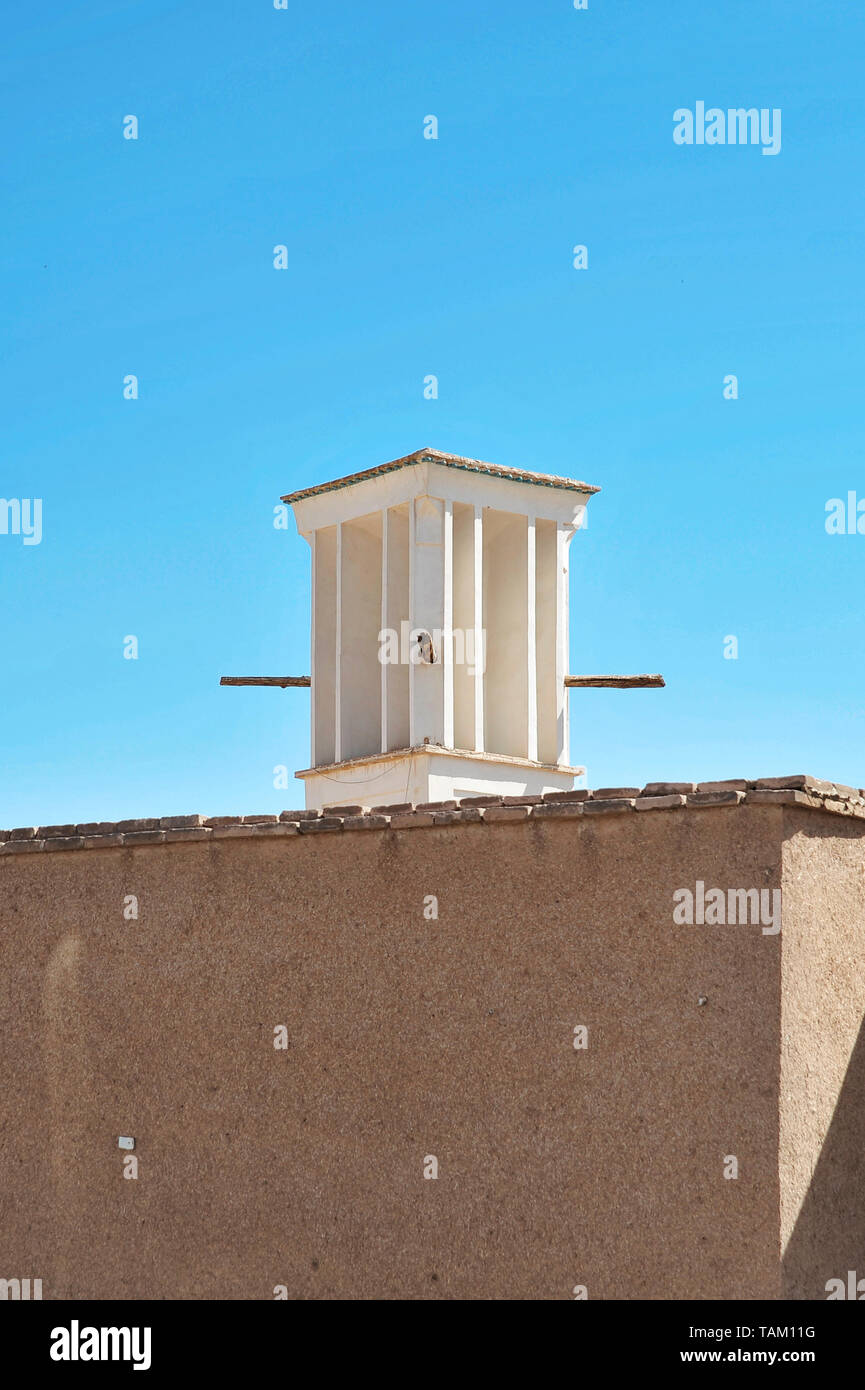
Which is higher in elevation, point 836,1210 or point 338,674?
point 338,674

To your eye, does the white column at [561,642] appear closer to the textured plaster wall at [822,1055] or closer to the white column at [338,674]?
the white column at [338,674]

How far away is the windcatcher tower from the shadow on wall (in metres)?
13.6

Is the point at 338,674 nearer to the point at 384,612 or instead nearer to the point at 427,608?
the point at 384,612

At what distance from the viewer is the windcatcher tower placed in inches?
859

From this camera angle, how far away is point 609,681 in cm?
2236

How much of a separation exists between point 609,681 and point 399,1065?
47.9ft

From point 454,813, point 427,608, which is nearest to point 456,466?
point 427,608

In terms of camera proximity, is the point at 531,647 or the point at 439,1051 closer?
the point at 439,1051

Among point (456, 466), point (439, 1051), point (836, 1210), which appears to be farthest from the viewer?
point (456, 466)

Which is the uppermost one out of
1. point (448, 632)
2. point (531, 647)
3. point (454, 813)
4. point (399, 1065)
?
point (448, 632)

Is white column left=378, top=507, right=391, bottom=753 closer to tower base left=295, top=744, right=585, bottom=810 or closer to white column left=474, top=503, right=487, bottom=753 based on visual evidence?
tower base left=295, top=744, right=585, bottom=810

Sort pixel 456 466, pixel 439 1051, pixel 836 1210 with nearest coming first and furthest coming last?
pixel 836 1210
pixel 439 1051
pixel 456 466

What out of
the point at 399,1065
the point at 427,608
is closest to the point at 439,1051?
→ the point at 399,1065
